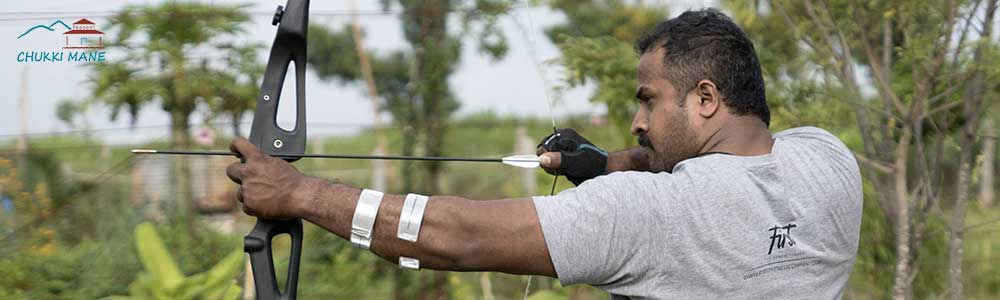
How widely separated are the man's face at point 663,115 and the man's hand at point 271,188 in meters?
0.77

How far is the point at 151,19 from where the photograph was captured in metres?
4.75

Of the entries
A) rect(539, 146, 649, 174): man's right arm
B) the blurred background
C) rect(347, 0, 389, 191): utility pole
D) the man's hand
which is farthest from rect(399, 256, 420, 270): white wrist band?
rect(347, 0, 389, 191): utility pole

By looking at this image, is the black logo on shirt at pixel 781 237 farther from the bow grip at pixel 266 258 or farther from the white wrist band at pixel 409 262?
the bow grip at pixel 266 258

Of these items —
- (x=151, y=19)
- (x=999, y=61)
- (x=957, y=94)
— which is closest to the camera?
(x=999, y=61)

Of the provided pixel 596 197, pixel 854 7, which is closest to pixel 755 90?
pixel 596 197

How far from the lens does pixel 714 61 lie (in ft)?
7.45

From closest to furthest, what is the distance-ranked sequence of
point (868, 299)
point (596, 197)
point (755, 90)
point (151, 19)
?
point (596, 197), point (755, 90), point (868, 299), point (151, 19)

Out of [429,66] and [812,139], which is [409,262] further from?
[429,66]

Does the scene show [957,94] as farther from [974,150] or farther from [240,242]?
[240,242]

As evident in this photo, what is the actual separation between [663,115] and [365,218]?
→ 719mm

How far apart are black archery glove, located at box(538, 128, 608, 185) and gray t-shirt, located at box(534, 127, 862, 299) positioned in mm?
645

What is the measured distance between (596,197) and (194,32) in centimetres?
327

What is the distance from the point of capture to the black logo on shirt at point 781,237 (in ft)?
6.89

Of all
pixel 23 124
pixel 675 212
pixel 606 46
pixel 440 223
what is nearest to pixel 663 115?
pixel 675 212
